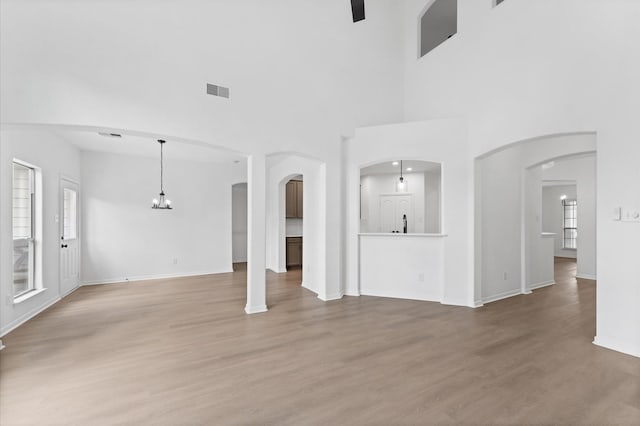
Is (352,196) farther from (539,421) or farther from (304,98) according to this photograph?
(539,421)

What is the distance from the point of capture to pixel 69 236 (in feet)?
19.9

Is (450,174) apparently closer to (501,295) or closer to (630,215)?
(630,215)

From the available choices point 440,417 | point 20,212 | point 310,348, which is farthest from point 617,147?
point 20,212

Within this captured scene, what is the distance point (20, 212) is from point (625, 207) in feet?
25.1

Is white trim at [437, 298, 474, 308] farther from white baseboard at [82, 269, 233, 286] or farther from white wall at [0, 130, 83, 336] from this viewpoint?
white wall at [0, 130, 83, 336]

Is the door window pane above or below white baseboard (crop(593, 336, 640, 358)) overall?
above

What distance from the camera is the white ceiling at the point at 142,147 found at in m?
5.51

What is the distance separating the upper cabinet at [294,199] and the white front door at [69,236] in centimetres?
479

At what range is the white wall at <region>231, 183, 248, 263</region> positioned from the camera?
9938mm

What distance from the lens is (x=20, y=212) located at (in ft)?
14.5

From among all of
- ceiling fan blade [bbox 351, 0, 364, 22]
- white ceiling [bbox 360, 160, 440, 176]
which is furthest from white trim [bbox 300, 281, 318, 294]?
ceiling fan blade [bbox 351, 0, 364, 22]

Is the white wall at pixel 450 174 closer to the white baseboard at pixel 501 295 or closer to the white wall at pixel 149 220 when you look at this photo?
the white baseboard at pixel 501 295

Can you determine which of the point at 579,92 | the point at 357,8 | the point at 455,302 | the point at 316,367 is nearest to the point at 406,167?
the point at 455,302

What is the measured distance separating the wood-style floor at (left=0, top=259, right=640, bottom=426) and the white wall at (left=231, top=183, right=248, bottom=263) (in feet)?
16.6
